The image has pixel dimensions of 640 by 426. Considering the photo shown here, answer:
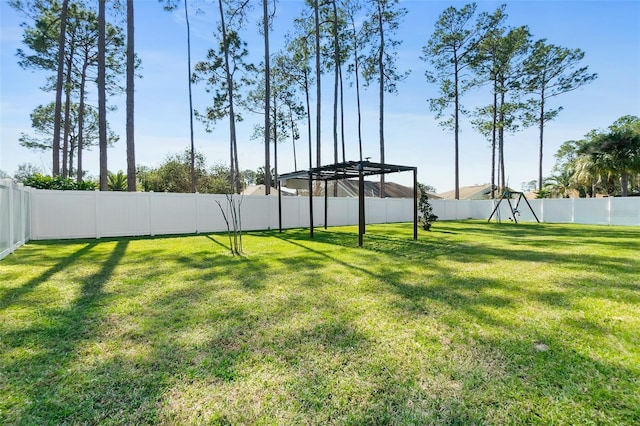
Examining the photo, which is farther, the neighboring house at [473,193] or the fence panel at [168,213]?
the neighboring house at [473,193]

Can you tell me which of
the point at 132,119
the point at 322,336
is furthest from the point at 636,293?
the point at 132,119

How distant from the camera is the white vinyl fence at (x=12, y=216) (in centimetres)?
497

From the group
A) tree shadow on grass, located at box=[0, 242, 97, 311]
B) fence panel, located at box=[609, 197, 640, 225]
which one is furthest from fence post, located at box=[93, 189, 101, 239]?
fence panel, located at box=[609, 197, 640, 225]

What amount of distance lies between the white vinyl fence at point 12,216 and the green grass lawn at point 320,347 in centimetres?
125

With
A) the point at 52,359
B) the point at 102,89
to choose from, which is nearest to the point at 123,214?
the point at 102,89

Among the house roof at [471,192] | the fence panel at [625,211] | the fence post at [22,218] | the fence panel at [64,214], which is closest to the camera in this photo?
the fence post at [22,218]

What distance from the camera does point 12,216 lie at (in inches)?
220

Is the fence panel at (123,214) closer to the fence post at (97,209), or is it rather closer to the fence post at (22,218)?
the fence post at (97,209)

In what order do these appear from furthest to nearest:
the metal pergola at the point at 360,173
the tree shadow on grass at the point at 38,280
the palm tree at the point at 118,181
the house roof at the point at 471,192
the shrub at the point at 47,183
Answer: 1. the house roof at the point at 471,192
2. the palm tree at the point at 118,181
3. the shrub at the point at 47,183
4. the metal pergola at the point at 360,173
5. the tree shadow on grass at the point at 38,280

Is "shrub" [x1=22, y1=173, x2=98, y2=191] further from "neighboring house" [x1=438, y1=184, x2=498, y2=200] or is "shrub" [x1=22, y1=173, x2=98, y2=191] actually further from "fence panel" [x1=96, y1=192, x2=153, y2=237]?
"neighboring house" [x1=438, y1=184, x2=498, y2=200]

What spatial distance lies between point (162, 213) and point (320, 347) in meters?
8.88

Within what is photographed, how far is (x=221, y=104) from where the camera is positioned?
16.1 metres

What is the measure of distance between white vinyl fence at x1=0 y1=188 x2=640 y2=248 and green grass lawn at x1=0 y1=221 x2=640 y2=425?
2.89m

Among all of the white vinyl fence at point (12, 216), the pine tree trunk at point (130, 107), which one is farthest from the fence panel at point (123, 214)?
the white vinyl fence at point (12, 216)
